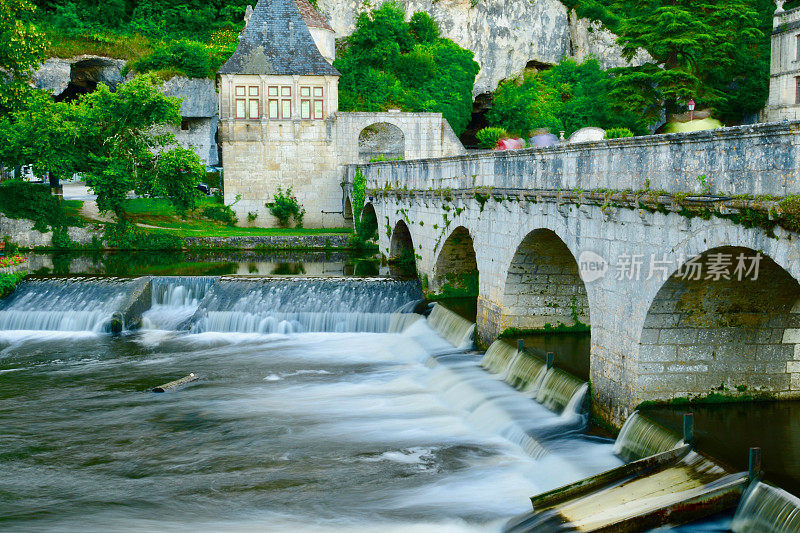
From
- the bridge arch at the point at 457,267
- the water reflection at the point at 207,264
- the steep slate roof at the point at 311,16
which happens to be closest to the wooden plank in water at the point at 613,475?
the bridge arch at the point at 457,267

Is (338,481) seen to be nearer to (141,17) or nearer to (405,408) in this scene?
(405,408)

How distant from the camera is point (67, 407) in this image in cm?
1582

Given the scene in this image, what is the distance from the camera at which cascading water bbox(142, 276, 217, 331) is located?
24141mm

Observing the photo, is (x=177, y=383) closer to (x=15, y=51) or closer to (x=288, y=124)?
(x=15, y=51)

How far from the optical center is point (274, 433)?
14203 mm

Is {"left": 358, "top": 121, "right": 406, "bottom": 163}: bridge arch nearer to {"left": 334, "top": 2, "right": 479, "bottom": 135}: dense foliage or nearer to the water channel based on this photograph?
{"left": 334, "top": 2, "right": 479, "bottom": 135}: dense foliage

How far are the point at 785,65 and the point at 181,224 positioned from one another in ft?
93.3

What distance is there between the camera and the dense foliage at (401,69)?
44.8m

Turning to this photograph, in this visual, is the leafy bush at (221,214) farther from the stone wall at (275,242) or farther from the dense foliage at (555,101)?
the dense foliage at (555,101)

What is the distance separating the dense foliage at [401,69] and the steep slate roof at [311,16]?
1.78 m

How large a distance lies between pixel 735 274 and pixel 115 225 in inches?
1098

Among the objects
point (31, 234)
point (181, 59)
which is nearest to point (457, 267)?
point (31, 234)

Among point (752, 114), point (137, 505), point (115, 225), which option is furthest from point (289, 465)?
point (752, 114)

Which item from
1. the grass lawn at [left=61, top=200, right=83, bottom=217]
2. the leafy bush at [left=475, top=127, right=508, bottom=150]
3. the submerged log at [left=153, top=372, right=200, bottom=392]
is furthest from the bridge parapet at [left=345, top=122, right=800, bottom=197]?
the leafy bush at [left=475, top=127, right=508, bottom=150]
